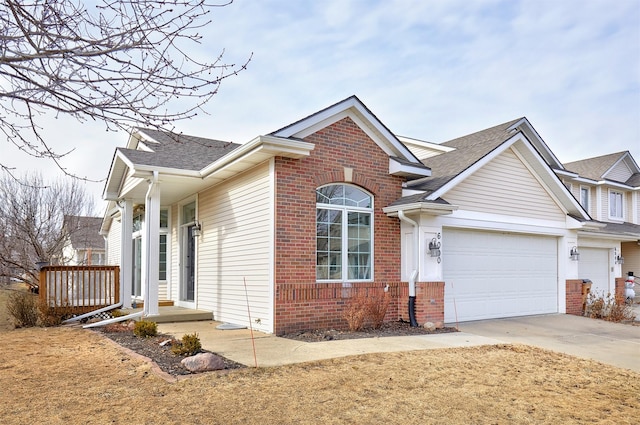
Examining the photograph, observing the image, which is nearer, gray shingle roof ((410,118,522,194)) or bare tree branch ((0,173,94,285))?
gray shingle roof ((410,118,522,194))

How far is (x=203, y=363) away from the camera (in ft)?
21.1

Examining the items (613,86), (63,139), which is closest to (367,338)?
(63,139)

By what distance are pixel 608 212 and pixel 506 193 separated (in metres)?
10.7

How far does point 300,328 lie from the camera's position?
A: 9.73 metres

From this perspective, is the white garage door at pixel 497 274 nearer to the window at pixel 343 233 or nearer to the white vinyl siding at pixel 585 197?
the window at pixel 343 233

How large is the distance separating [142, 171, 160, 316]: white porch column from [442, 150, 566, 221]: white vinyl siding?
6617 millimetres

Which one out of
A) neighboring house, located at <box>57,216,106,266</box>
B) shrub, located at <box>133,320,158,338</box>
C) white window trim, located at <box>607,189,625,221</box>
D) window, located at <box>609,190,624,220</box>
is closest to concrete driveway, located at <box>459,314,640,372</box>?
shrub, located at <box>133,320,158,338</box>

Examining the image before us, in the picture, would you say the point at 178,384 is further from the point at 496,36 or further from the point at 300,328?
the point at 496,36

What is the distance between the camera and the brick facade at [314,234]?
9695 millimetres

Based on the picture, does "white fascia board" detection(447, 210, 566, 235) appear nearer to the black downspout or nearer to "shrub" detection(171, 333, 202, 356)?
the black downspout

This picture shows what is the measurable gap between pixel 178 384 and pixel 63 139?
328cm

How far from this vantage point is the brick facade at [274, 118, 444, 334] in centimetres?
970

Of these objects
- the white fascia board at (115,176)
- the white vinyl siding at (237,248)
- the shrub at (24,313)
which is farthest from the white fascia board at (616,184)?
the shrub at (24,313)

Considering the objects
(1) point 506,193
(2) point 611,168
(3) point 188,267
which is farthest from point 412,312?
(2) point 611,168
